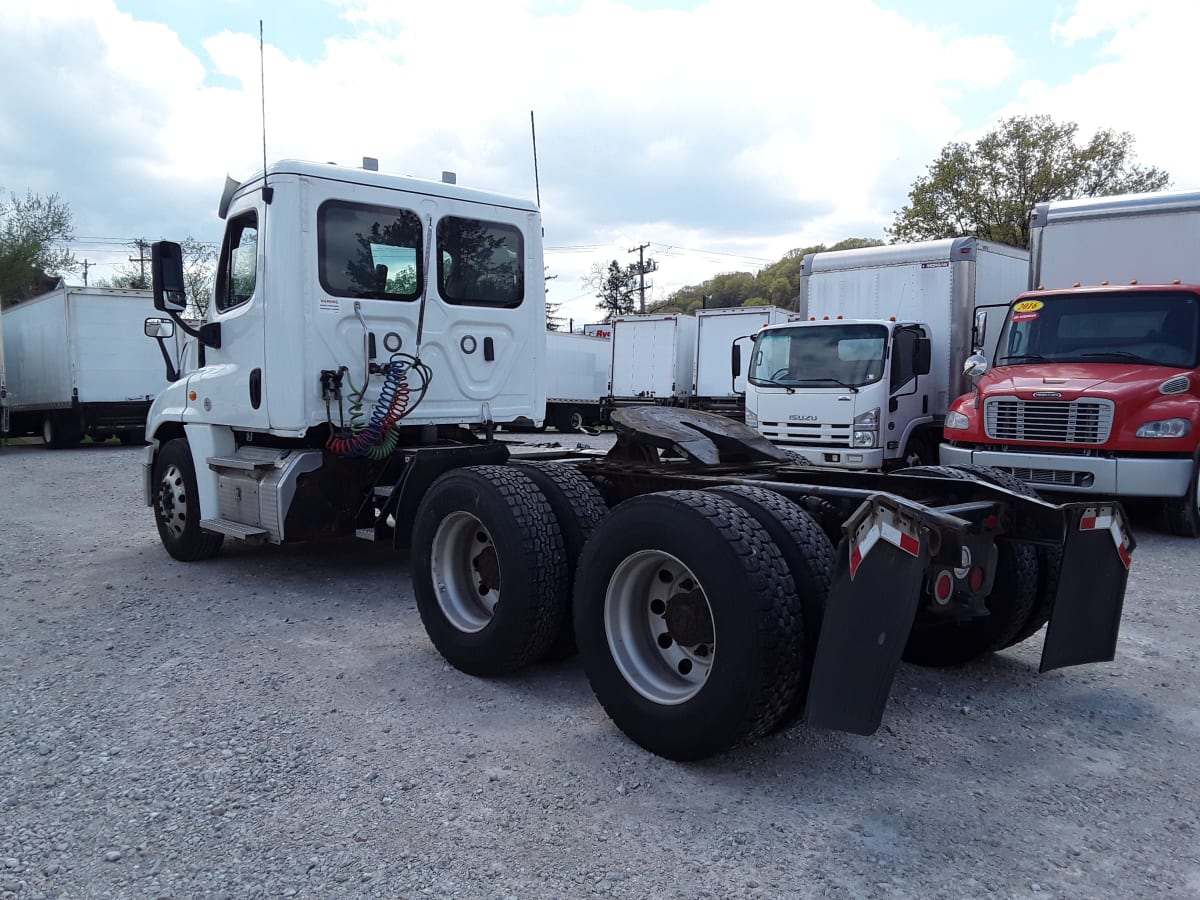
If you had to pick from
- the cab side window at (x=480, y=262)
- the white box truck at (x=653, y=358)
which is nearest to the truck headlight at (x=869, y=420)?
the cab side window at (x=480, y=262)

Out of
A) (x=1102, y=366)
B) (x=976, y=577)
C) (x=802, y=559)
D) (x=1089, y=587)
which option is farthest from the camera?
(x=1102, y=366)

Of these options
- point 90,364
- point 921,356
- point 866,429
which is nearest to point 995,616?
point 866,429

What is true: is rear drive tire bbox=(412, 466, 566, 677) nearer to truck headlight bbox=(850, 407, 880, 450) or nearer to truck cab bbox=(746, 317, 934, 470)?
truck cab bbox=(746, 317, 934, 470)

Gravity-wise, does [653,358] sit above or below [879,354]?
above

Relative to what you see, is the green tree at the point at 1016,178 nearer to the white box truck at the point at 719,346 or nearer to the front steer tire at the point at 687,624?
the white box truck at the point at 719,346

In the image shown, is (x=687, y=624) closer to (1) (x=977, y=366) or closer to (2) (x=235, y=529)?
(2) (x=235, y=529)

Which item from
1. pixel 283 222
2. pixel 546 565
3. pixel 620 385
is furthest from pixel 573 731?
pixel 620 385

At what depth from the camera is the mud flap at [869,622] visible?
3.04m

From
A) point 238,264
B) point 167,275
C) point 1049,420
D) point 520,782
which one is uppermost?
point 238,264

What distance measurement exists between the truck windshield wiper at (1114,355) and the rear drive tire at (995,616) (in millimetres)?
5771

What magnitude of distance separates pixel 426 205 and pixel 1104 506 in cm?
491

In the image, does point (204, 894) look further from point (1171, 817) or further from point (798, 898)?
point (1171, 817)

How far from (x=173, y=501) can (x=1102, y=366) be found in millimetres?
8997

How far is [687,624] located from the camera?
11.7 ft
